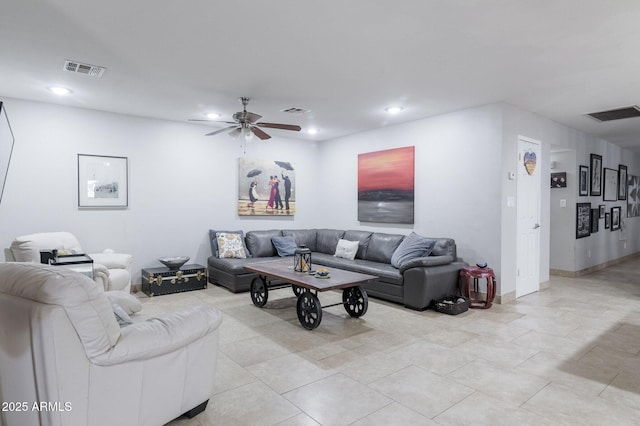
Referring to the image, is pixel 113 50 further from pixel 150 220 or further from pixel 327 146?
pixel 327 146

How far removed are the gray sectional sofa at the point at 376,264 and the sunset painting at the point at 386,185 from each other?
0.39 meters

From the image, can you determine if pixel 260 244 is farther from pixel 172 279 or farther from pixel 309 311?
pixel 309 311

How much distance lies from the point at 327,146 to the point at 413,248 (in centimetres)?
323

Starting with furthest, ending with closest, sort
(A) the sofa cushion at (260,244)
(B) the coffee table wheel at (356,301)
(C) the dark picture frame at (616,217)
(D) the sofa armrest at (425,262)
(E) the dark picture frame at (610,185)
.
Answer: (C) the dark picture frame at (616,217)
(E) the dark picture frame at (610,185)
(A) the sofa cushion at (260,244)
(D) the sofa armrest at (425,262)
(B) the coffee table wheel at (356,301)

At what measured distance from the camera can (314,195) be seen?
7430 mm

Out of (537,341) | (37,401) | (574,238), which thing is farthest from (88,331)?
(574,238)

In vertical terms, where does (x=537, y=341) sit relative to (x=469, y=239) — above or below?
below

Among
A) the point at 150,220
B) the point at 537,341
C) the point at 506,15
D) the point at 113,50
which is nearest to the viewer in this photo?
the point at 506,15

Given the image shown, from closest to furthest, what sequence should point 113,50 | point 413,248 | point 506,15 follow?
point 506,15 < point 113,50 < point 413,248

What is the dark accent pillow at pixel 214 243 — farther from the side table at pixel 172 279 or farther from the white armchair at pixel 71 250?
the white armchair at pixel 71 250

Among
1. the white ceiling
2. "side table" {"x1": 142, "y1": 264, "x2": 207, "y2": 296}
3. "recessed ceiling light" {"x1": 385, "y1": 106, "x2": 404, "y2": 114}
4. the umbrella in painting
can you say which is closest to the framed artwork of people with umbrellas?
the umbrella in painting

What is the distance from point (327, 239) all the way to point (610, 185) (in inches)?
245

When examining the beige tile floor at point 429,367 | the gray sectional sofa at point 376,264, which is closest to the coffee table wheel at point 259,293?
the beige tile floor at point 429,367

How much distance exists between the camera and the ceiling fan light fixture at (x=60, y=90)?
407 centimetres
